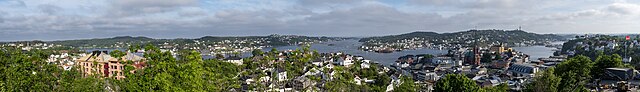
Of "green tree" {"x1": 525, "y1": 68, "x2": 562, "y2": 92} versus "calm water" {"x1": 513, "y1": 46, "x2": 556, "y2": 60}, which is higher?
"green tree" {"x1": 525, "y1": 68, "x2": 562, "y2": 92}

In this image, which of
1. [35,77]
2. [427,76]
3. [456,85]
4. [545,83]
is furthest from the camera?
[427,76]

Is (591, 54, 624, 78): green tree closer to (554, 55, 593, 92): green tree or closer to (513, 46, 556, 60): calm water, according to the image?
(554, 55, 593, 92): green tree

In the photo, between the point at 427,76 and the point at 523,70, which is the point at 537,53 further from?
the point at 427,76

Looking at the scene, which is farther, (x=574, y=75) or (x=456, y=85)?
(x=574, y=75)

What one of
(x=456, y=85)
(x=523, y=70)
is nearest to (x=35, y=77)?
(x=456, y=85)

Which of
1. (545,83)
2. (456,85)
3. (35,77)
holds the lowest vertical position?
(456,85)

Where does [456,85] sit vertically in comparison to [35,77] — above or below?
below

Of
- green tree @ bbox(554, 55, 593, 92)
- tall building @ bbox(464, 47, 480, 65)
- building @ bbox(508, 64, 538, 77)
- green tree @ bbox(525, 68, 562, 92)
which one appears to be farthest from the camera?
tall building @ bbox(464, 47, 480, 65)

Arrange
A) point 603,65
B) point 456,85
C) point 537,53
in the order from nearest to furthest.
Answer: point 456,85
point 603,65
point 537,53

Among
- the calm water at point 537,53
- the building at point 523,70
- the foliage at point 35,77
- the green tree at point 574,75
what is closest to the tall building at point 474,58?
the building at point 523,70

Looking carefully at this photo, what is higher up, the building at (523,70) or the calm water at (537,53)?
the building at (523,70)

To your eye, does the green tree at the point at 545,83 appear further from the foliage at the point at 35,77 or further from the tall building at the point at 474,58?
the tall building at the point at 474,58

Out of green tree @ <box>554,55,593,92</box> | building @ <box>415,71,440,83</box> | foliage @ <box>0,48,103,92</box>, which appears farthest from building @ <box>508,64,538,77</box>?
foliage @ <box>0,48,103,92</box>
